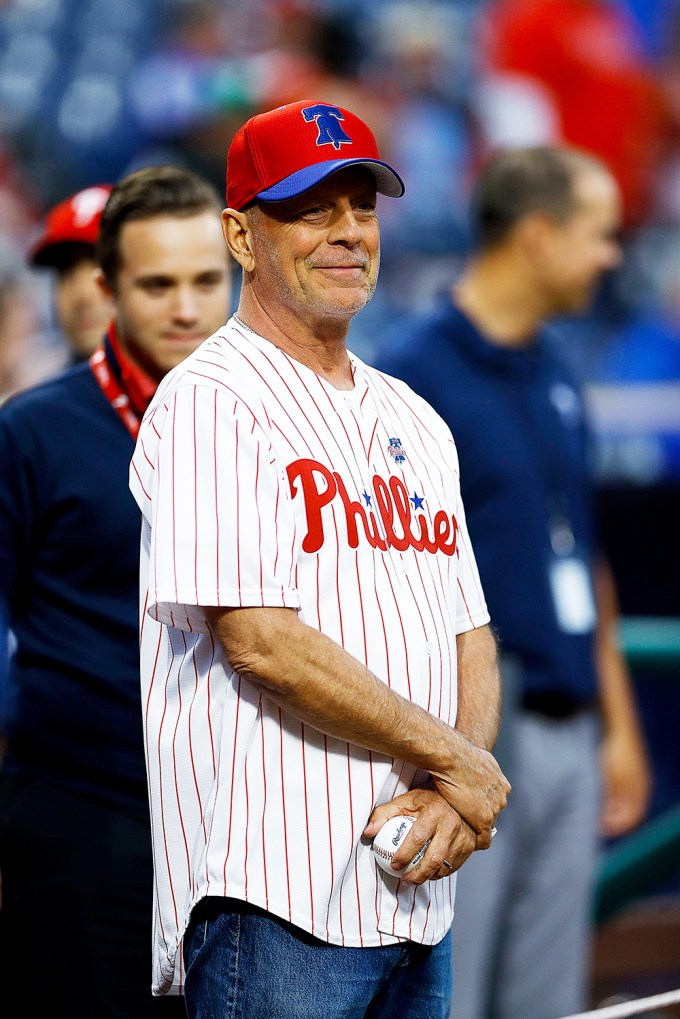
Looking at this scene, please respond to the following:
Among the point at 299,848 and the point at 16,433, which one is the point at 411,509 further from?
the point at 16,433

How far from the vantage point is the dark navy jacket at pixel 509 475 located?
9.87 feet

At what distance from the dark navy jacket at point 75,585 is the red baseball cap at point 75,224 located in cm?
74

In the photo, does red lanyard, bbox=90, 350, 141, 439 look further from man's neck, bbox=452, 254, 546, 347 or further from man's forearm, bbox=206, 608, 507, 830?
man's neck, bbox=452, 254, 546, 347

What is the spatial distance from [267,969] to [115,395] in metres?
1.00

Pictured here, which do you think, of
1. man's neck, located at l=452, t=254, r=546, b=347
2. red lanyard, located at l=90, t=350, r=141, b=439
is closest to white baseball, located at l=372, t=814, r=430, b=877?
Result: red lanyard, located at l=90, t=350, r=141, b=439

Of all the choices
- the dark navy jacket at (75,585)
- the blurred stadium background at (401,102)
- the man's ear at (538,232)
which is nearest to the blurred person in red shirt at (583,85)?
the blurred stadium background at (401,102)

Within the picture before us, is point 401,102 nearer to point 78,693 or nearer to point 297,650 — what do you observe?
point 78,693

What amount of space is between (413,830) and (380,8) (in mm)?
5446

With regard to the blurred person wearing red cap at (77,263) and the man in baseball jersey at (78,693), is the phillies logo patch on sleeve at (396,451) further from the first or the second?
the blurred person wearing red cap at (77,263)

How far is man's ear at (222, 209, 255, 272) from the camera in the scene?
1.71 m

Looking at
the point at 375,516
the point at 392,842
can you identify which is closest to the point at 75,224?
the point at 375,516

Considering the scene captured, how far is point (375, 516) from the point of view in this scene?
1.65 metres

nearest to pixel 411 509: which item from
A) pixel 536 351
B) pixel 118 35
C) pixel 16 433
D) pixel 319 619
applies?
pixel 319 619

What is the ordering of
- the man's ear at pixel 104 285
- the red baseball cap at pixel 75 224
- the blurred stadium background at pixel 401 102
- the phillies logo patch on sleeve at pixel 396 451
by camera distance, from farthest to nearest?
the blurred stadium background at pixel 401 102 → the red baseball cap at pixel 75 224 → the man's ear at pixel 104 285 → the phillies logo patch on sleeve at pixel 396 451
